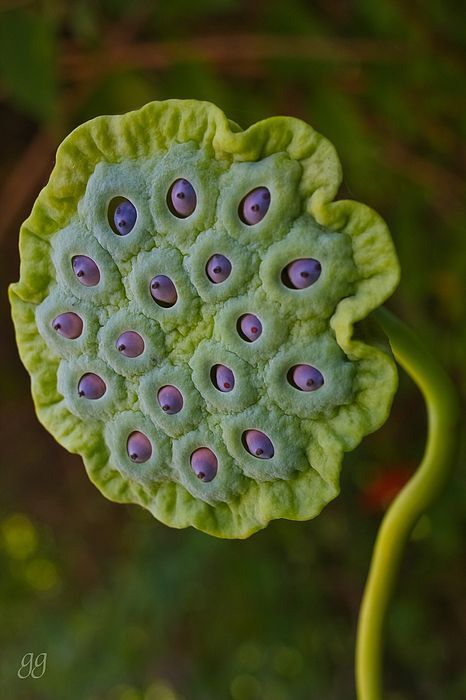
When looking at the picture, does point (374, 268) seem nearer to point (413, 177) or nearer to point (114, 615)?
point (413, 177)

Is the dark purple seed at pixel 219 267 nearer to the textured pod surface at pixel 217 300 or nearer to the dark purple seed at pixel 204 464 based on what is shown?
the textured pod surface at pixel 217 300

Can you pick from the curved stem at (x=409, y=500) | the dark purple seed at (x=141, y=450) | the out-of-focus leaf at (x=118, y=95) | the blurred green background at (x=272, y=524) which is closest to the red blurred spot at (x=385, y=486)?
the blurred green background at (x=272, y=524)

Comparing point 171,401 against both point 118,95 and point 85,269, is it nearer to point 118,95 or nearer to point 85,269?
point 85,269

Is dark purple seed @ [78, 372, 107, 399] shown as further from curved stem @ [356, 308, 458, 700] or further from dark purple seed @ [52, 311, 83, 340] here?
curved stem @ [356, 308, 458, 700]

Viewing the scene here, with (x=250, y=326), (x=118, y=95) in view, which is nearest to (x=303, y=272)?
(x=250, y=326)

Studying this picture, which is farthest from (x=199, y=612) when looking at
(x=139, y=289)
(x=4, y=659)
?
(x=139, y=289)

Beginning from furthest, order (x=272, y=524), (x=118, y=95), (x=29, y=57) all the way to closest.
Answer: (x=272, y=524)
(x=118, y=95)
(x=29, y=57)
